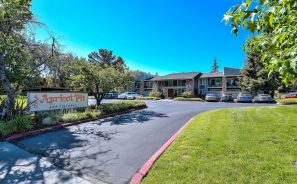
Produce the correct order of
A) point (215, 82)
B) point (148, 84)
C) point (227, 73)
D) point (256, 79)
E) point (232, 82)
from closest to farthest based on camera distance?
point (256, 79) → point (232, 82) → point (227, 73) → point (215, 82) → point (148, 84)

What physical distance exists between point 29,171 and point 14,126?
4.26m

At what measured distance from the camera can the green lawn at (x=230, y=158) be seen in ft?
13.8

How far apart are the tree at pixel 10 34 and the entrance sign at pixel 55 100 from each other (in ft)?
3.34

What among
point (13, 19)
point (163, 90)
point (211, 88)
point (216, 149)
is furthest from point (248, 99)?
point (13, 19)

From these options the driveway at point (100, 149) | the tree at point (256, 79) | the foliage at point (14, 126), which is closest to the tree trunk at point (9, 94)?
the foliage at point (14, 126)

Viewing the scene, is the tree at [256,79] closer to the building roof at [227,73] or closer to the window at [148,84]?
the building roof at [227,73]

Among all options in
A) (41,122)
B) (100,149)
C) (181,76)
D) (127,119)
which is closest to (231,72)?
(181,76)

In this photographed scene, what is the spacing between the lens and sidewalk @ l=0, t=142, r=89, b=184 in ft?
15.0

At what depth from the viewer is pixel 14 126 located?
8.47 meters

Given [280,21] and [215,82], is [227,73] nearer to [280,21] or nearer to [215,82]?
[215,82]

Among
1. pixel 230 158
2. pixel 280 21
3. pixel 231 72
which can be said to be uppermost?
pixel 231 72

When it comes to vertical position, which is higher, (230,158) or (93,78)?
(93,78)

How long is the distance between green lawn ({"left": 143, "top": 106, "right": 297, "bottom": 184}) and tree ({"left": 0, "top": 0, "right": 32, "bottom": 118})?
26.9ft

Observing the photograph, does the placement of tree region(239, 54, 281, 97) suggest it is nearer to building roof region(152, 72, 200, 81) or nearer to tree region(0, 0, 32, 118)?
building roof region(152, 72, 200, 81)
